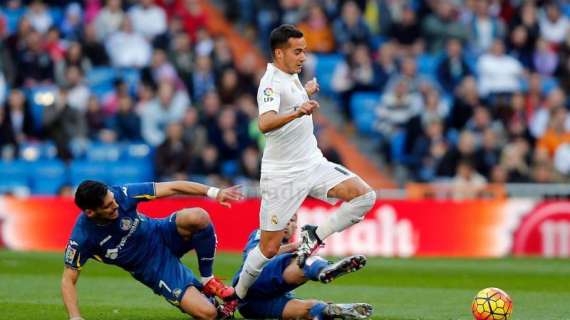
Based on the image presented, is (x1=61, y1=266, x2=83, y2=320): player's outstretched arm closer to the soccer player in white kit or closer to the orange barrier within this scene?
the soccer player in white kit

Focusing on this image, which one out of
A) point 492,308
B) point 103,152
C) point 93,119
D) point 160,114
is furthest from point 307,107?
point 160,114

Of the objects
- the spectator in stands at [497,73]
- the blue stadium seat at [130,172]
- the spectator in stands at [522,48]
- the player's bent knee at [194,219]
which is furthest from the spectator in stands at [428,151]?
the player's bent knee at [194,219]

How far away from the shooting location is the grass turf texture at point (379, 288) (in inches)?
454

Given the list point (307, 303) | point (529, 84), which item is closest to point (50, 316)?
point (307, 303)

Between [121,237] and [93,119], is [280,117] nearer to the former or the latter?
[121,237]

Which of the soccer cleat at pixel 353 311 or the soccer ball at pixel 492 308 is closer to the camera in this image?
the soccer cleat at pixel 353 311

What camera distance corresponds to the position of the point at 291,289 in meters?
10.5

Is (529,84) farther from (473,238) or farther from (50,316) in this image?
(50,316)

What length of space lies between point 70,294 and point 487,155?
12094 mm

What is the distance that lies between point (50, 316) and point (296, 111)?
2.91 metres

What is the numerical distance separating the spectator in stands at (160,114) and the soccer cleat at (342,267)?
12.4m

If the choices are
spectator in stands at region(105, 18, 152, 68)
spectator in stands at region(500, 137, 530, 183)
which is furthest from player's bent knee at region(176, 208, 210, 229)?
spectator in stands at region(105, 18, 152, 68)

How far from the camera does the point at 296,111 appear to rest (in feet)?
34.3

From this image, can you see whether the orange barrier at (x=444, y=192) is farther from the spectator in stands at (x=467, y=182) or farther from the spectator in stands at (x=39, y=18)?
the spectator in stands at (x=39, y=18)
